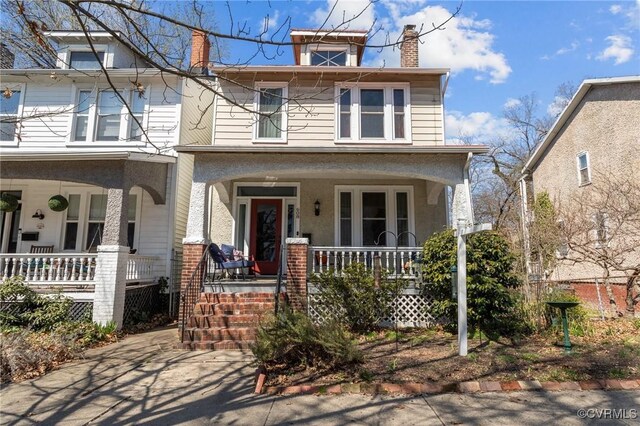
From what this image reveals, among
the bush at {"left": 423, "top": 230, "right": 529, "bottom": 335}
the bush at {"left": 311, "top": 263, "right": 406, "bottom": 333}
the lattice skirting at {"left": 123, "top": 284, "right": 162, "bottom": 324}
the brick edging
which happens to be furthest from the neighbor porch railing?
the bush at {"left": 423, "top": 230, "right": 529, "bottom": 335}

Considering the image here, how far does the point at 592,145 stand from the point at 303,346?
13253 millimetres

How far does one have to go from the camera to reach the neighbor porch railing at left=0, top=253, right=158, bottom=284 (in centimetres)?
893

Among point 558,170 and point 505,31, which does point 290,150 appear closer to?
point 505,31

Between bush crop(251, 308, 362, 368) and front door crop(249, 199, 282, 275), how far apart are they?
5557 mm

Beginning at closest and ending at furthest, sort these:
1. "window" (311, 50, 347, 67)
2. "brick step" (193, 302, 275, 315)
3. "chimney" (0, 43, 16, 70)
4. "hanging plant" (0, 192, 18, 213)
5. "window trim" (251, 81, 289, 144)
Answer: "brick step" (193, 302, 275, 315), "hanging plant" (0, 192, 18, 213), "window trim" (251, 81, 289, 144), "window" (311, 50, 347, 67), "chimney" (0, 43, 16, 70)

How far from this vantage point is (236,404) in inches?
175

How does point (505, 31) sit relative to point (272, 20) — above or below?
above

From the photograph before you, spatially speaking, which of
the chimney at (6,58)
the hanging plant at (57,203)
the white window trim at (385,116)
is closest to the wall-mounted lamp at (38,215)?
the hanging plant at (57,203)

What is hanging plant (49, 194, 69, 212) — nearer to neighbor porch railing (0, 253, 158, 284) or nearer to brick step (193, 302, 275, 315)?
neighbor porch railing (0, 253, 158, 284)

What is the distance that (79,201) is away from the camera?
11484mm

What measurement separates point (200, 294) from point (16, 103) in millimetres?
9337

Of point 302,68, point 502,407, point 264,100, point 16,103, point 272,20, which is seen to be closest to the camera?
point 272,20

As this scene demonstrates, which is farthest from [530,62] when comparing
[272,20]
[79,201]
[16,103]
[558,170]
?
[16,103]

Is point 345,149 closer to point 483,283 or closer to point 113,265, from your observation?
point 483,283
